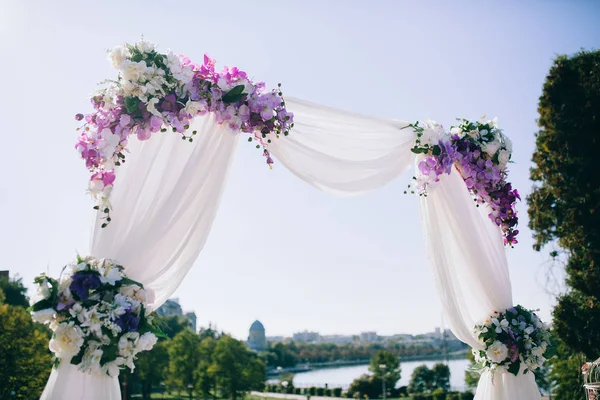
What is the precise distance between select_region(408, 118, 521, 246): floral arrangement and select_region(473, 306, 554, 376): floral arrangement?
71cm

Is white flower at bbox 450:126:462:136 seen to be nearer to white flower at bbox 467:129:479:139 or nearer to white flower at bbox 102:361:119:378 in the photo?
white flower at bbox 467:129:479:139

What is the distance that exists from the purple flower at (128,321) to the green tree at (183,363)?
67.9 feet

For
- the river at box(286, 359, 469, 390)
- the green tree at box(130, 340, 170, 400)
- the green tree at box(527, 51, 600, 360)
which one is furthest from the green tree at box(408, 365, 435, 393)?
the green tree at box(527, 51, 600, 360)

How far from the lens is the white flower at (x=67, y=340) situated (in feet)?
9.20

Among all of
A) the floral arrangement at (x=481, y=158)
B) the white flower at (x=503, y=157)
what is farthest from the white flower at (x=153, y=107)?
the white flower at (x=503, y=157)

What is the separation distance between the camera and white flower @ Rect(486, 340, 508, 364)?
3961 mm

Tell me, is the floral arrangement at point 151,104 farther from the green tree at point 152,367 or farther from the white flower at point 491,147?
the green tree at point 152,367

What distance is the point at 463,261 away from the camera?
4.26 m

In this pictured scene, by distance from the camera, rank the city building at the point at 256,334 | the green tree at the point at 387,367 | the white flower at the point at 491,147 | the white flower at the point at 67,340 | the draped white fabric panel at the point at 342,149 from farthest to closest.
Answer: the city building at the point at 256,334, the green tree at the point at 387,367, the white flower at the point at 491,147, the draped white fabric panel at the point at 342,149, the white flower at the point at 67,340

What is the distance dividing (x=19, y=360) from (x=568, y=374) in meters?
12.6

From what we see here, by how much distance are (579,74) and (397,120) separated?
28.4ft

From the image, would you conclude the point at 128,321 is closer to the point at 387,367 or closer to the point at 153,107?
the point at 153,107

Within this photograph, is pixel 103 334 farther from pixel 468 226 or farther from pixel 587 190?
pixel 587 190

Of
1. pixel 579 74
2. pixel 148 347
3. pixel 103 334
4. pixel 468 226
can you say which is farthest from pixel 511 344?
pixel 579 74
